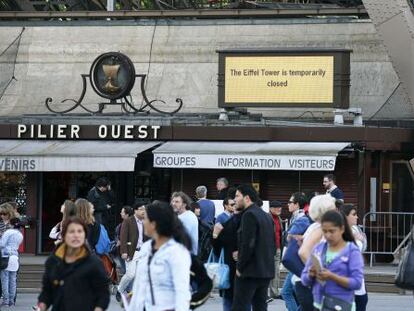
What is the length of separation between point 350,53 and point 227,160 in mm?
3943

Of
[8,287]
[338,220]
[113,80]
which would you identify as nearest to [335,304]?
[338,220]

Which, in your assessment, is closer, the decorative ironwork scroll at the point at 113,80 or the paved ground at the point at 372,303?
the paved ground at the point at 372,303

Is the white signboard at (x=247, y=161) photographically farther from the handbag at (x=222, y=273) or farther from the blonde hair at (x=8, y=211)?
the handbag at (x=222, y=273)

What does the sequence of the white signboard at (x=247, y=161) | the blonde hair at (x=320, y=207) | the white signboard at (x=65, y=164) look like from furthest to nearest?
the white signboard at (x=65, y=164) → the white signboard at (x=247, y=161) → the blonde hair at (x=320, y=207)

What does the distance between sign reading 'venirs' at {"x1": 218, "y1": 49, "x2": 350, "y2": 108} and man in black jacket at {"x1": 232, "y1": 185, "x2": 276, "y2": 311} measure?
47.5ft

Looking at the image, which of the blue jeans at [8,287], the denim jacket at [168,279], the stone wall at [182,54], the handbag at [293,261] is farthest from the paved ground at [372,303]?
the denim jacket at [168,279]

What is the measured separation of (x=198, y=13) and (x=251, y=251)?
19.0 meters

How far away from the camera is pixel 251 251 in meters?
14.8

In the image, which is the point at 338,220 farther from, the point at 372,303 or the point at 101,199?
the point at 101,199

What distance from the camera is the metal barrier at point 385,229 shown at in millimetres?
27922

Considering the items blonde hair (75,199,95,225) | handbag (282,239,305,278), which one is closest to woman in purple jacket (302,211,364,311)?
handbag (282,239,305,278)

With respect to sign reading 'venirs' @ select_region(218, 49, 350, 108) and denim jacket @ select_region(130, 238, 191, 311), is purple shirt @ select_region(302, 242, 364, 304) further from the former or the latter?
sign reading 'venirs' @ select_region(218, 49, 350, 108)

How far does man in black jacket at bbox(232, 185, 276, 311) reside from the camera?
48.5 ft

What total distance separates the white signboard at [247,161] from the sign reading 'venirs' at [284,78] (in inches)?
74.5
